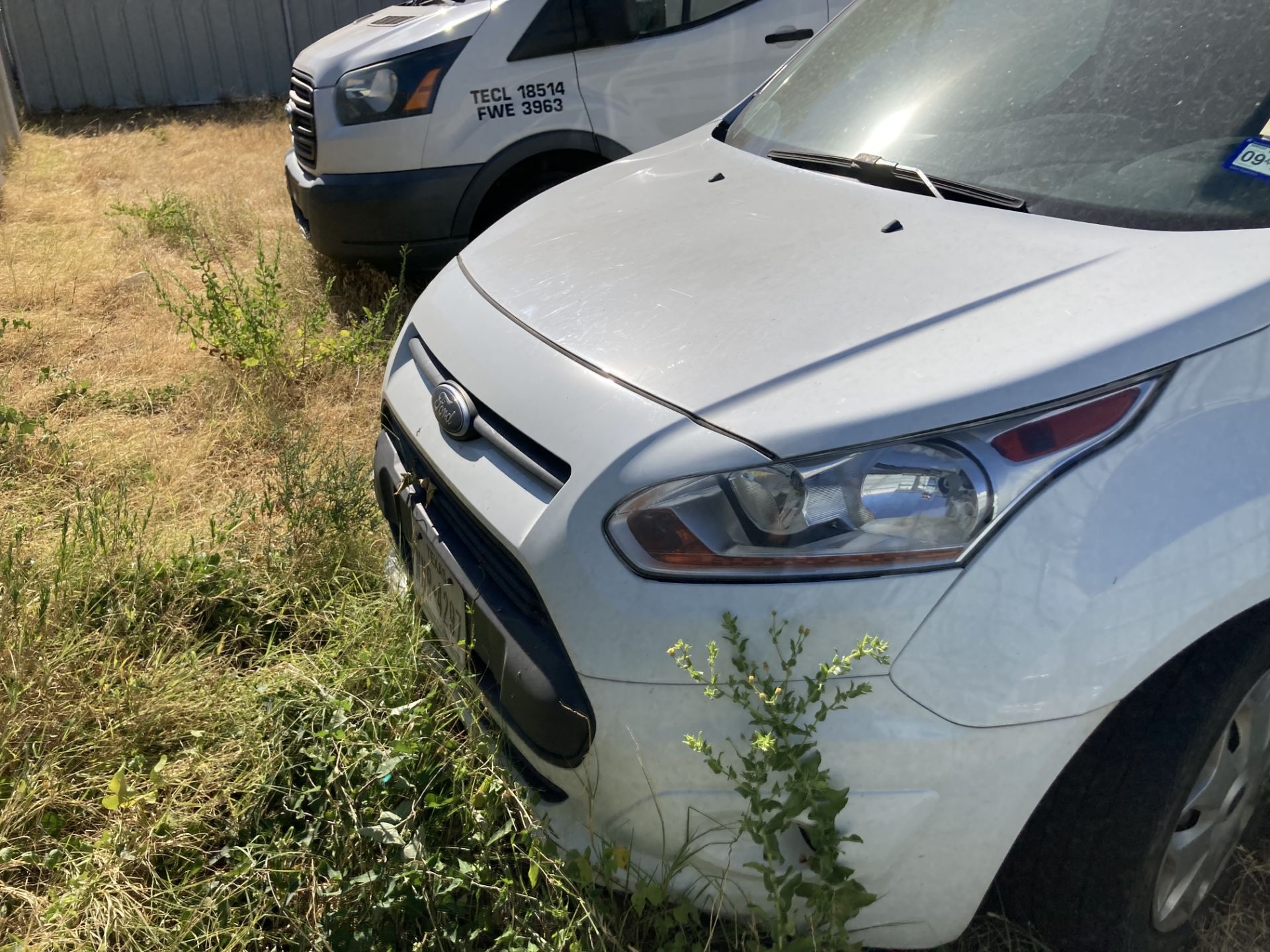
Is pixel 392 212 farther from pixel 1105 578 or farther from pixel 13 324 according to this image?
pixel 1105 578

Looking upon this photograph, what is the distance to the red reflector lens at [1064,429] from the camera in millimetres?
1438

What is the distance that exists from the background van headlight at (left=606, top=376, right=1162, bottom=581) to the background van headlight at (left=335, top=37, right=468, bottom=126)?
3443 millimetres

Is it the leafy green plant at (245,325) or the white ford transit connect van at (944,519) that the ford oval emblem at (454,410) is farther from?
the leafy green plant at (245,325)

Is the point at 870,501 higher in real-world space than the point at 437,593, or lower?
higher

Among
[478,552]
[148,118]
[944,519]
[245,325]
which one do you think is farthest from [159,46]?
[944,519]

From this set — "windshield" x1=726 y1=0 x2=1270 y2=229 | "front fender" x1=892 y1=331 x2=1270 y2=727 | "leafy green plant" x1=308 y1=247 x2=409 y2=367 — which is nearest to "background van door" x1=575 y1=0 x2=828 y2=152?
"leafy green plant" x1=308 y1=247 x2=409 y2=367

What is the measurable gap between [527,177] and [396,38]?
82 cm

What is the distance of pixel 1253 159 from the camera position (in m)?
1.77

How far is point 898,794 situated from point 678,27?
152 inches

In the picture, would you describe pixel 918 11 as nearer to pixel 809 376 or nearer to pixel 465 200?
pixel 809 376

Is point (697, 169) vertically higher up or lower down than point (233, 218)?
higher up

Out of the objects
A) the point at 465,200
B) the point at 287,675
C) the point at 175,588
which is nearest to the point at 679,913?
the point at 287,675

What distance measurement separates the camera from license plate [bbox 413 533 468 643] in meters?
1.89

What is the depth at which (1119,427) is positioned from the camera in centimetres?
144
